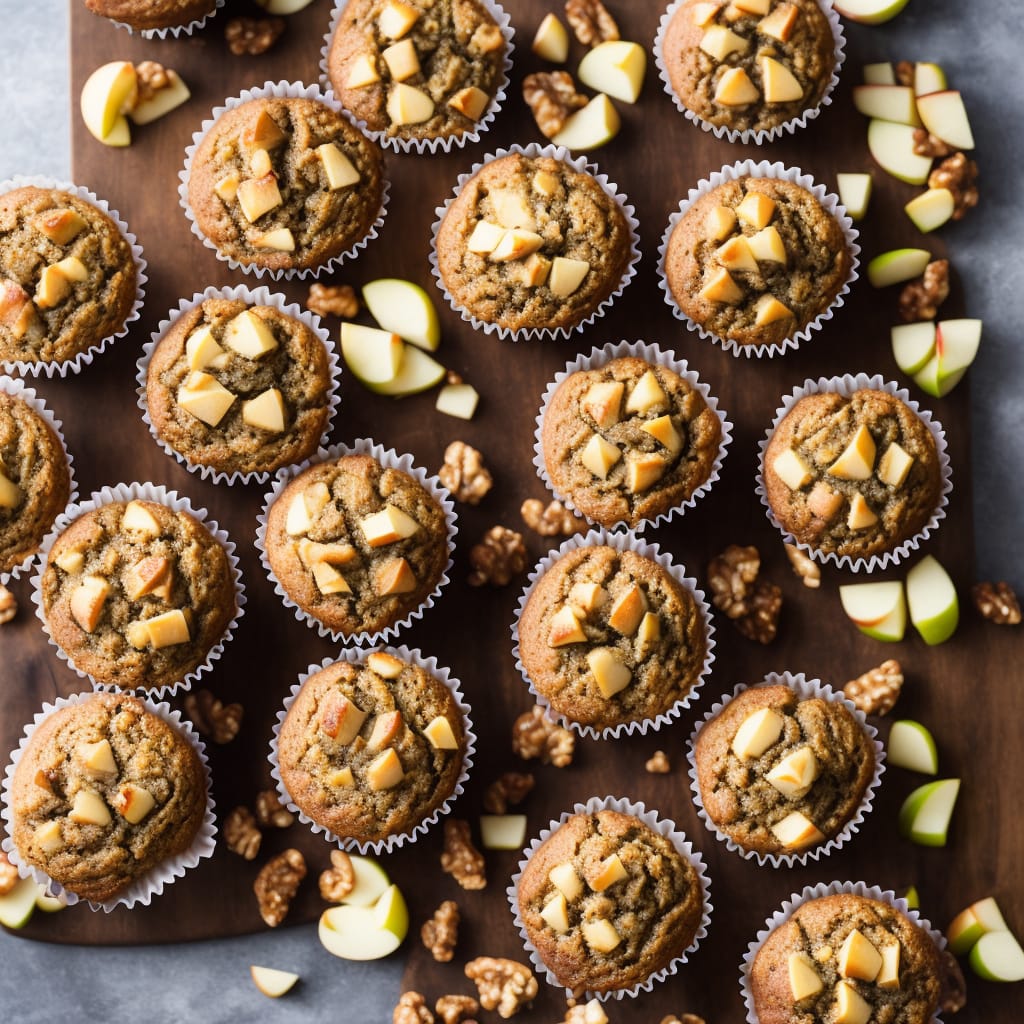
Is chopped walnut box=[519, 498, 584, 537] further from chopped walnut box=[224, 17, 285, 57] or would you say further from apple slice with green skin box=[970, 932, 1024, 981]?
apple slice with green skin box=[970, 932, 1024, 981]

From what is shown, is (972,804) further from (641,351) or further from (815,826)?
(641,351)

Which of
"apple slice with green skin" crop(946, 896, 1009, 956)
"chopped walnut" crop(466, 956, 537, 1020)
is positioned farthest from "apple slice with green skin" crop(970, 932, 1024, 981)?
"chopped walnut" crop(466, 956, 537, 1020)

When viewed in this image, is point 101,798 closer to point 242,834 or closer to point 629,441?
point 242,834

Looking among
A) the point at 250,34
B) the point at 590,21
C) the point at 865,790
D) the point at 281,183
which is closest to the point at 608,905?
the point at 865,790

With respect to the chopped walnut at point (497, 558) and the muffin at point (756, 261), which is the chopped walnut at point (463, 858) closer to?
the chopped walnut at point (497, 558)

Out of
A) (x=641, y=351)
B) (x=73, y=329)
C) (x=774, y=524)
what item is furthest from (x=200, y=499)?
(x=774, y=524)
